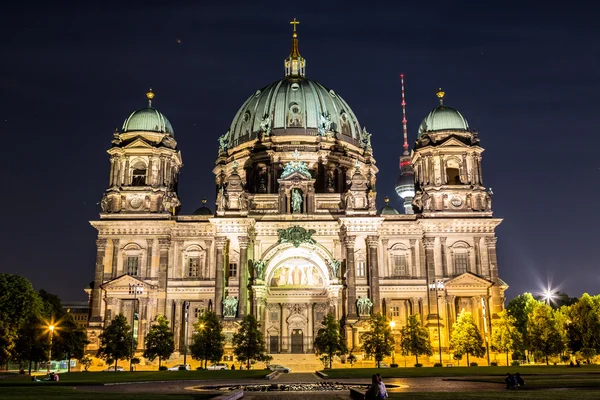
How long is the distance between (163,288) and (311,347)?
739 inches

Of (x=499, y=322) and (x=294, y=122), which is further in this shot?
(x=294, y=122)

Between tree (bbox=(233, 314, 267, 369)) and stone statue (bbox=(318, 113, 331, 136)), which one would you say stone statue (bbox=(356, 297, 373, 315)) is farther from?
stone statue (bbox=(318, 113, 331, 136))

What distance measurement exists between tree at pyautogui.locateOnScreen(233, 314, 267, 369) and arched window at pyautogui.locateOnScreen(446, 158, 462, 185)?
3237 cm

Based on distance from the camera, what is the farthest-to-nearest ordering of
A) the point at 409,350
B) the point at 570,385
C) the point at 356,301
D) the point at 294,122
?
the point at 294,122 → the point at 356,301 → the point at 409,350 → the point at 570,385

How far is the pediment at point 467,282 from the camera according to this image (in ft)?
236

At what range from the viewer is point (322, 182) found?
8400cm

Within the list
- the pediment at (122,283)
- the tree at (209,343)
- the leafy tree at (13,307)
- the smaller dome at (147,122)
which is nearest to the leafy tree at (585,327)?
the tree at (209,343)

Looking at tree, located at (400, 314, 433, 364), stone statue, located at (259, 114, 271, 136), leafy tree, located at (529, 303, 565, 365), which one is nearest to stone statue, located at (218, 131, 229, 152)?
stone statue, located at (259, 114, 271, 136)

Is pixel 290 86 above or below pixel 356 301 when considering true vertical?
above

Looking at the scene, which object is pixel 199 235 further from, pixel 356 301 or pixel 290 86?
pixel 290 86

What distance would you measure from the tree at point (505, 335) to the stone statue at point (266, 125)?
39.1 m

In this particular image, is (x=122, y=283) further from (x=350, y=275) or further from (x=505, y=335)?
(x=505, y=335)

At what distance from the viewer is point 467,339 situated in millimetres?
63375

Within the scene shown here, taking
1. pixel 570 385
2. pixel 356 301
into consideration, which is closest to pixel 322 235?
pixel 356 301
